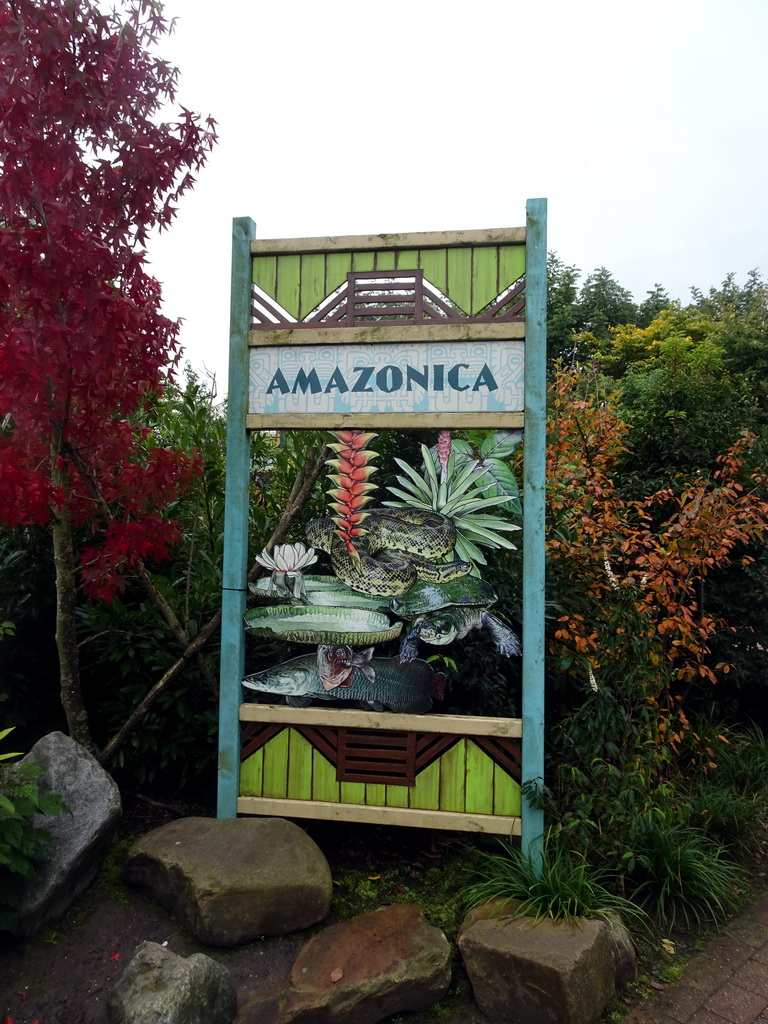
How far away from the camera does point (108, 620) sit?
4383mm

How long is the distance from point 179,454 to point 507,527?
5.96 feet

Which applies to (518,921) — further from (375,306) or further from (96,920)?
(375,306)

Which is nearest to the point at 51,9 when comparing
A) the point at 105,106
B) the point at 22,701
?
the point at 105,106

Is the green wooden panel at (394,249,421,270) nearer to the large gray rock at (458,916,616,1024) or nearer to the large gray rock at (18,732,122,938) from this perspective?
the large gray rock at (18,732,122,938)

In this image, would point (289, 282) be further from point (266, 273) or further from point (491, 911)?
point (491, 911)

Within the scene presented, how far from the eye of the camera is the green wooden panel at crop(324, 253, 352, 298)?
3791 mm

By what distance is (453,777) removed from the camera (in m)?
3.68

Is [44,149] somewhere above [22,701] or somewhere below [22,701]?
above

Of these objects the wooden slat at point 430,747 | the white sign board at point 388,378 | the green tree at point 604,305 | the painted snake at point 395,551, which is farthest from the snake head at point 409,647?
the green tree at point 604,305

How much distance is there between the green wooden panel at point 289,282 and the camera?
3.84 meters

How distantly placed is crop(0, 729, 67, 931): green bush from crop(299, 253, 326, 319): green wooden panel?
8.34 feet

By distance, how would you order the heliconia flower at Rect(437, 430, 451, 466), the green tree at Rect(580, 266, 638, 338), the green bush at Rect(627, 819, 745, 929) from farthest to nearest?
1. the green tree at Rect(580, 266, 638, 338)
2. the heliconia flower at Rect(437, 430, 451, 466)
3. the green bush at Rect(627, 819, 745, 929)

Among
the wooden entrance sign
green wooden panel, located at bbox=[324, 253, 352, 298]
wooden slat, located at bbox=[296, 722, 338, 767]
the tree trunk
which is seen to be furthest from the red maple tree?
A: wooden slat, located at bbox=[296, 722, 338, 767]

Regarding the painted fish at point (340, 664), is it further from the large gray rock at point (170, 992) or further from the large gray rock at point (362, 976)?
the large gray rock at point (170, 992)
